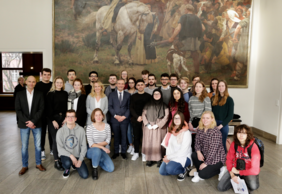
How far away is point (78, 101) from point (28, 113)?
1153 mm

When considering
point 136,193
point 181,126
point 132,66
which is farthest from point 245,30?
point 136,193

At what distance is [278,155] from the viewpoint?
582cm

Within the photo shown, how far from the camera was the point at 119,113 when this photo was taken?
17.8ft

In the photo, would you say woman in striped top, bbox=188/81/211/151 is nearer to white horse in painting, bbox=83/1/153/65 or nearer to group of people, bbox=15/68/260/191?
group of people, bbox=15/68/260/191

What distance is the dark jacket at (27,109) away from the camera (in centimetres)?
429

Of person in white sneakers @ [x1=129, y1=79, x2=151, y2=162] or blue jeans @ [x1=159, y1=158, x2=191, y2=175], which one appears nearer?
blue jeans @ [x1=159, y1=158, x2=191, y2=175]

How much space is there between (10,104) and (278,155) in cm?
1539

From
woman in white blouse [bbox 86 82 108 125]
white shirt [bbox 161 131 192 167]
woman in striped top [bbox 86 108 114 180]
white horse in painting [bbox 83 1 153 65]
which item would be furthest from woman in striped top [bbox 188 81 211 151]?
white horse in painting [bbox 83 1 153 65]

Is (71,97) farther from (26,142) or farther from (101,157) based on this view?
(101,157)

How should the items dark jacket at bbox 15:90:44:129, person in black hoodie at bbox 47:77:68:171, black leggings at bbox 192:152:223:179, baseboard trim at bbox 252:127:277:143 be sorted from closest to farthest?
black leggings at bbox 192:152:223:179 < dark jacket at bbox 15:90:44:129 < person in black hoodie at bbox 47:77:68:171 < baseboard trim at bbox 252:127:277:143

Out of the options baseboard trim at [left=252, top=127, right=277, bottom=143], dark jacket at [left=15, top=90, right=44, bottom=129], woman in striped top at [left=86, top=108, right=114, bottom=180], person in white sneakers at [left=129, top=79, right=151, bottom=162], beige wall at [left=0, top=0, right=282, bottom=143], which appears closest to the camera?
dark jacket at [left=15, top=90, right=44, bottom=129]

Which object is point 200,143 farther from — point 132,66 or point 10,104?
point 10,104

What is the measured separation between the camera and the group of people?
13.1 ft

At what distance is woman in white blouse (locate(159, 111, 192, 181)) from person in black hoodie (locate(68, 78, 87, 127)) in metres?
2.31
